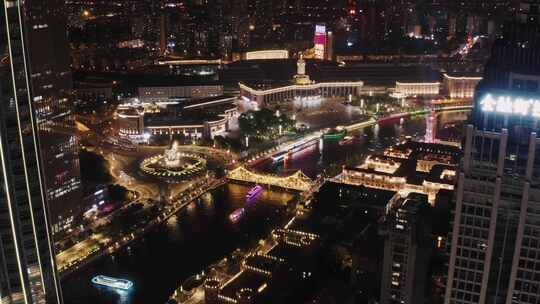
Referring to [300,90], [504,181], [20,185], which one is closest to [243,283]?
[504,181]

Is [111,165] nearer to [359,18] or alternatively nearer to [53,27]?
[53,27]

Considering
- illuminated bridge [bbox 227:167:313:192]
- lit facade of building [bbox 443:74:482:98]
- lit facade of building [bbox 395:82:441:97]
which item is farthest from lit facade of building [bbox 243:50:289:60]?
illuminated bridge [bbox 227:167:313:192]

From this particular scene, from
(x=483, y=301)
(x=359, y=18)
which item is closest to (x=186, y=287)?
(x=483, y=301)

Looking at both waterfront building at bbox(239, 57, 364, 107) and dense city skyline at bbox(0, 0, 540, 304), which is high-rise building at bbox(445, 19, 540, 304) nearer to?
dense city skyline at bbox(0, 0, 540, 304)

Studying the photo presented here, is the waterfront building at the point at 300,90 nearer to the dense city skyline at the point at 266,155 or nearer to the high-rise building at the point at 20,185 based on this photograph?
the dense city skyline at the point at 266,155

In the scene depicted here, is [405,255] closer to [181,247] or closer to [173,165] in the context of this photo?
[181,247]
